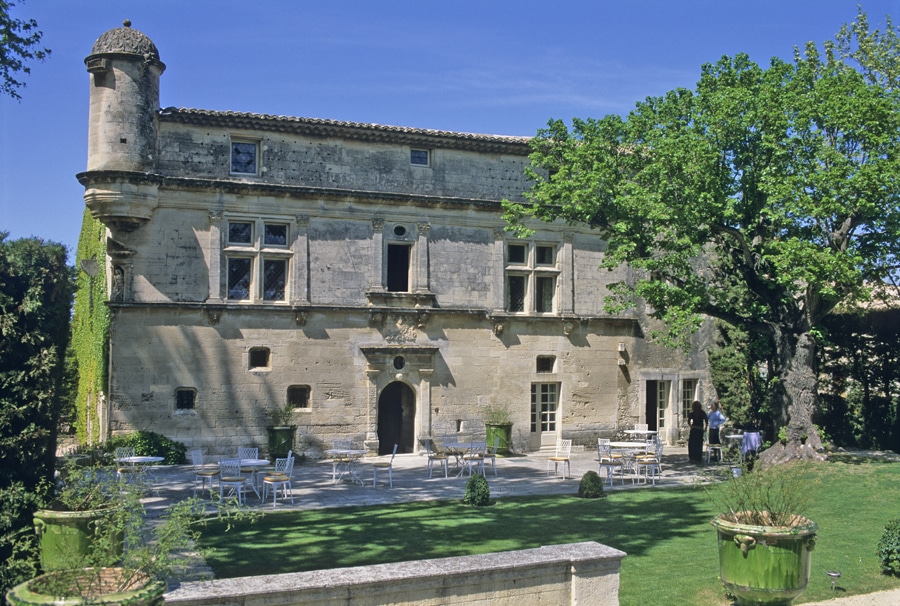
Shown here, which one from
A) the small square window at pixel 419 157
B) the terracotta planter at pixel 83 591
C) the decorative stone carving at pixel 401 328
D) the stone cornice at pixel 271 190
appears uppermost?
the small square window at pixel 419 157

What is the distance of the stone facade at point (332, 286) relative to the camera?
62.5 ft

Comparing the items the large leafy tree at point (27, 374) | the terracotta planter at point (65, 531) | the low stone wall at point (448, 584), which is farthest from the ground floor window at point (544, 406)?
the terracotta planter at point (65, 531)

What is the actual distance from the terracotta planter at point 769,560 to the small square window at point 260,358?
14.5 m

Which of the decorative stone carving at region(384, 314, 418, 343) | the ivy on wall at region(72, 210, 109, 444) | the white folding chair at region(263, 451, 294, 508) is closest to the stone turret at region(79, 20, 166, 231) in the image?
the ivy on wall at region(72, 210, 109, 444)

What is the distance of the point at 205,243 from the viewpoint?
65.0 feet

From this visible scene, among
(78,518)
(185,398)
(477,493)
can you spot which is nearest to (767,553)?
(78,518)

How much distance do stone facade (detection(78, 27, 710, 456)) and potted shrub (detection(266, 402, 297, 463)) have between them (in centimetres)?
26

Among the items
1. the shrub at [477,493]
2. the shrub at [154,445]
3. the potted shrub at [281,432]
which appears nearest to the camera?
the shrub at [477,493]

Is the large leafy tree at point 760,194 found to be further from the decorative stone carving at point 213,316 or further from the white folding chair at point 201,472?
the white folding chair at point 201,472

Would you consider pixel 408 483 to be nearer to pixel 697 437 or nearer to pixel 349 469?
pixel 349 469

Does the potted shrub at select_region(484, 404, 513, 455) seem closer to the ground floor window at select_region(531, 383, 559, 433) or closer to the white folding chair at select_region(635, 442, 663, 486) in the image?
the ground floor window at select_region(531, 383, 559, 433)

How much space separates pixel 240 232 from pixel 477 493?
9546mm

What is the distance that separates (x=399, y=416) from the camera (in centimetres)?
2194

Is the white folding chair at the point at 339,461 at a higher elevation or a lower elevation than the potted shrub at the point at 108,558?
lower
